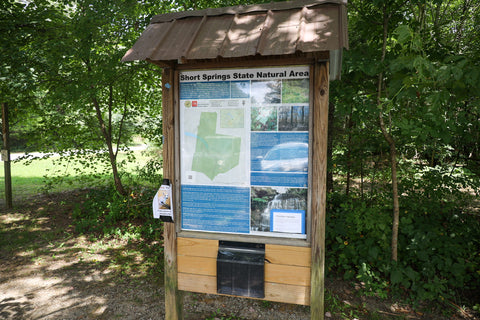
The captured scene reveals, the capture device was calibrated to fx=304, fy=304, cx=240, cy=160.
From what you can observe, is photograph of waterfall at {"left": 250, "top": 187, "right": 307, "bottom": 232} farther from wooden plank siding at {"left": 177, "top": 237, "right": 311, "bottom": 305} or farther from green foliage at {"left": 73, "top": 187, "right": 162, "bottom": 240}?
green foliage at {"left": 73, "top": 187, "right": 162, "bottom": 240}

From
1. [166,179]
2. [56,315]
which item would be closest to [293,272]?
[166,179]

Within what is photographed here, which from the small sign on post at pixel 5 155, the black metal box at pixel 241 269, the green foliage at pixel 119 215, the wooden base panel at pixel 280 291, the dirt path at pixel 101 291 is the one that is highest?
the small sign on post at pixel 5 155

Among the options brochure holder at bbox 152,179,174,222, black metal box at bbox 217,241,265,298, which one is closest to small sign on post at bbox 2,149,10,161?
brochure holder at bbox 152,179,174,222

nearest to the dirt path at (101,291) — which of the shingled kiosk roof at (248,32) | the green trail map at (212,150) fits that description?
the green trail map at (212,150)

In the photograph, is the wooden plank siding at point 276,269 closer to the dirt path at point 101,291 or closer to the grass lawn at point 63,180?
the dirt path at point 101,291

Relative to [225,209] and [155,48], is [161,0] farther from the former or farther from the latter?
[225,209]

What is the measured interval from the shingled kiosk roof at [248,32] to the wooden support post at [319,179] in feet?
1.02

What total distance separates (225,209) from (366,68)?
6.90 ft

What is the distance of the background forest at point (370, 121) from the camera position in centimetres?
331

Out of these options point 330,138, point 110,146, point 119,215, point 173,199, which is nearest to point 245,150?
point 173,199

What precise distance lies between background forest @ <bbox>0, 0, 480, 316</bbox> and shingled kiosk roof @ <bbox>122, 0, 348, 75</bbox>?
799mm

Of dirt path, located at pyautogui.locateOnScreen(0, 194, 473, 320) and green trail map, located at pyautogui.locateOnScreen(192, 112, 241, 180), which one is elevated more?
green trail map, located at pyautogui.locateOnScreen(192, 112, 241, 180)

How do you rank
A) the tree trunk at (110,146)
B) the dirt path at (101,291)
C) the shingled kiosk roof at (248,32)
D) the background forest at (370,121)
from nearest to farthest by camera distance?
the shingled kiosk roof at (248,32)
the background forest at (370,121)
the dirt path at (101,291)
the tree trunk at (110,146)

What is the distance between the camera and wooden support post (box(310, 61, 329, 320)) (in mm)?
2328
